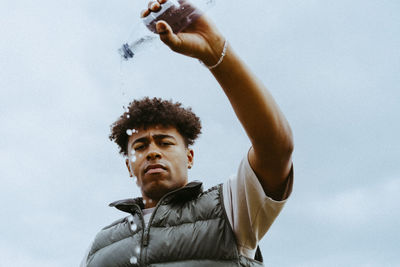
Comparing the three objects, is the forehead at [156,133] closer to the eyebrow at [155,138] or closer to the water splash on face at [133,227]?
the eyebrow at [155,138]

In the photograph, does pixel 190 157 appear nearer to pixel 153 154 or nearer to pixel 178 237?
pixel 153 154

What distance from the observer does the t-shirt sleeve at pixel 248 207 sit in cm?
285

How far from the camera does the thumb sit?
84.3 inches

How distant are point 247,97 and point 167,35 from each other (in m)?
0.59

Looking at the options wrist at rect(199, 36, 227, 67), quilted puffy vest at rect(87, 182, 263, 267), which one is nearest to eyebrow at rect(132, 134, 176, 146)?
quilted puffy vest at rect(87, 182, 263, 267)

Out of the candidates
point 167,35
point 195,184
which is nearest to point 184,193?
point 195,184

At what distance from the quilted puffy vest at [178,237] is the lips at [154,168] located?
300 mm

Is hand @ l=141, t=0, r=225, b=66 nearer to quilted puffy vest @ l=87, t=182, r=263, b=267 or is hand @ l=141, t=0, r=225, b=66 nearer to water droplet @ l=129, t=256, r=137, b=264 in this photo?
quilted puffy vest @ l=87, t=182, r=263, b=267

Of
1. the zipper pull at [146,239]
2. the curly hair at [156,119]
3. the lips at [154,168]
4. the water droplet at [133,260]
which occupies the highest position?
the curly hair at [156,119]

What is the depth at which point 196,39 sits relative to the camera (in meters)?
2.31

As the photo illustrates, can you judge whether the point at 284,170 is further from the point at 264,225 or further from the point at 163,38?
the point at 163,38

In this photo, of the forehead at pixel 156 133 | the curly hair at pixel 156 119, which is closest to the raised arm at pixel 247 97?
the forehead at pixel 156 133

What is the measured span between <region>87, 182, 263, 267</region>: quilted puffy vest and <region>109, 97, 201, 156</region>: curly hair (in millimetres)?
868

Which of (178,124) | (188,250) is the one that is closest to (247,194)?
(188,250)
